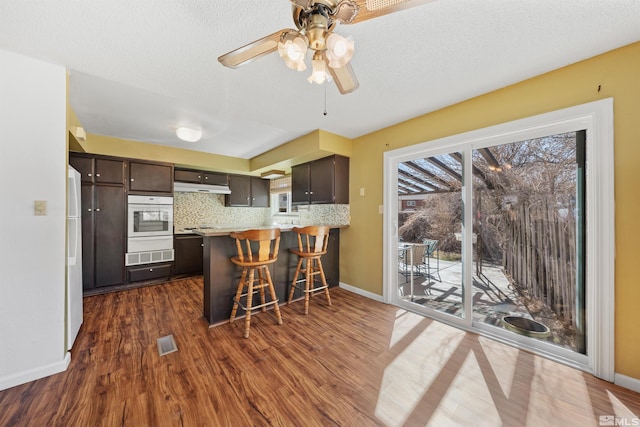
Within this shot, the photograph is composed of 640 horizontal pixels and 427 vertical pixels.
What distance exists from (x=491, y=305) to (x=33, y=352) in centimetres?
385

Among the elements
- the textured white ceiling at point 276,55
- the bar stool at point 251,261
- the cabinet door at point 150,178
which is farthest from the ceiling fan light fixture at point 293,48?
the cabinet door at point 150,178

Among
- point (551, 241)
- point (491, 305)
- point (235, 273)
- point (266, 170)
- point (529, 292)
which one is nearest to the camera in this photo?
point (551, 241)

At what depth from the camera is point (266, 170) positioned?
15.5 ft

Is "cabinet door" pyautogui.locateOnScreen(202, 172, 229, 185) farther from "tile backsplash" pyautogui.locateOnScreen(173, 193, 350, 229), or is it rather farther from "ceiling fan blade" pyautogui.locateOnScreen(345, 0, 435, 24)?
"ceiling fan blade" pyautogui.locateOnScreen(345, 0, 435, 24)

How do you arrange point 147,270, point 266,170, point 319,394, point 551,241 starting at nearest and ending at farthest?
point 319,394, point 551,241, point 147,270, point 266,170

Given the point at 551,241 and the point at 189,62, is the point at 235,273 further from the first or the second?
the point at 551,241

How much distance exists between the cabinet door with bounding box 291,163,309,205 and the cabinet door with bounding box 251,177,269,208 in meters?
1.42

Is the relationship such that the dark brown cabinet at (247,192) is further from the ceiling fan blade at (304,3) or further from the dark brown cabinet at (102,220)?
the ceiling fan blade at (304,3)

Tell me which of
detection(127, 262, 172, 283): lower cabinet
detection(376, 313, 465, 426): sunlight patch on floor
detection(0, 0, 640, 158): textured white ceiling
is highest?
detection(0, 0, 640, 158): textured white ceiling

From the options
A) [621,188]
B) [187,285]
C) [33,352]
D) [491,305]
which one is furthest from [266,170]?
[621,188]

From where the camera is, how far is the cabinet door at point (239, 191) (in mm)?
4948

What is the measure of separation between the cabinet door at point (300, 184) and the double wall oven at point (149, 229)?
2106mm

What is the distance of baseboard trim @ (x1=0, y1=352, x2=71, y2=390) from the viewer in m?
1.58

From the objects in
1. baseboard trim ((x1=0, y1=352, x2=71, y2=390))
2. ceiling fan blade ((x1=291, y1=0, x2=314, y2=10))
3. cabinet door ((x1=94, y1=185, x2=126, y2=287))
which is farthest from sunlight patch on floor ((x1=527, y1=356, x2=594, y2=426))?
cabinet door ((x1=94, y1=185, x2=126, y2=287))
